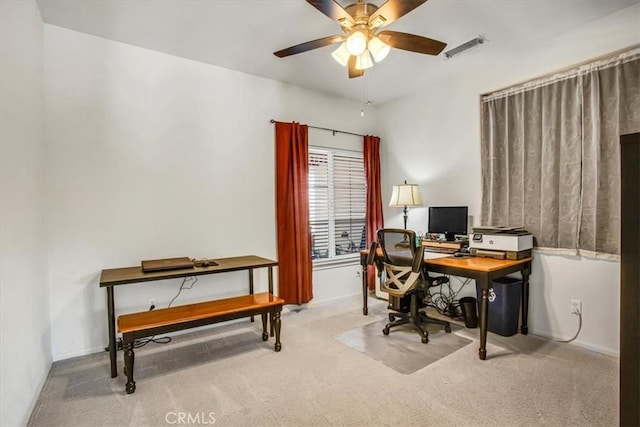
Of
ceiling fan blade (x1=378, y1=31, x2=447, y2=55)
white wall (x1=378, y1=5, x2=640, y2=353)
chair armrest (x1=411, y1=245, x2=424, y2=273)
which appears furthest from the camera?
chair armrest (x1=411, y1=245, x2=424, y2=273)

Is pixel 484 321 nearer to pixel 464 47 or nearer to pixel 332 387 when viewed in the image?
pixel 332 387

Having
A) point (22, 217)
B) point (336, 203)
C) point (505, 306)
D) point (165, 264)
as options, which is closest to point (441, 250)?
point (505, 306)

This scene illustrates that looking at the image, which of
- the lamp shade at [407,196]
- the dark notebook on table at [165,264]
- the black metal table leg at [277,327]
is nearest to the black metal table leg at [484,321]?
the lamp shade at [407,196]

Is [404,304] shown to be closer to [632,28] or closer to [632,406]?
[632,406]

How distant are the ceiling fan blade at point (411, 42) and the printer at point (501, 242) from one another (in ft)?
5.69

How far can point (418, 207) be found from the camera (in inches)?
167

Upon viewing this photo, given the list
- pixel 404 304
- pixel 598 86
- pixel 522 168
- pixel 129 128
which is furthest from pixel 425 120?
pixel 129 128

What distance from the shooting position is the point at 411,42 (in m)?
2.31

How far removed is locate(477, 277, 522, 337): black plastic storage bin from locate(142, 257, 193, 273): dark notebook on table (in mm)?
2681

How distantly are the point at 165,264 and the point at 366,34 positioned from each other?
241cm

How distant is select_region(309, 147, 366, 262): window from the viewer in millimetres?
4199

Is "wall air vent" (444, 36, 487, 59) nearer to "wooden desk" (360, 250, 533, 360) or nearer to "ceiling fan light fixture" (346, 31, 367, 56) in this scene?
"ceiling fan light fixture" (346, 31, 367, 56)

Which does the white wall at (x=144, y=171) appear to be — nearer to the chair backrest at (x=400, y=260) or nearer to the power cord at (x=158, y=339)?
the power cord at (x=158, y=339)

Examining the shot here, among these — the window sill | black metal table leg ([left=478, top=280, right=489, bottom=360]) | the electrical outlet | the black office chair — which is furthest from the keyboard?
the window sill
